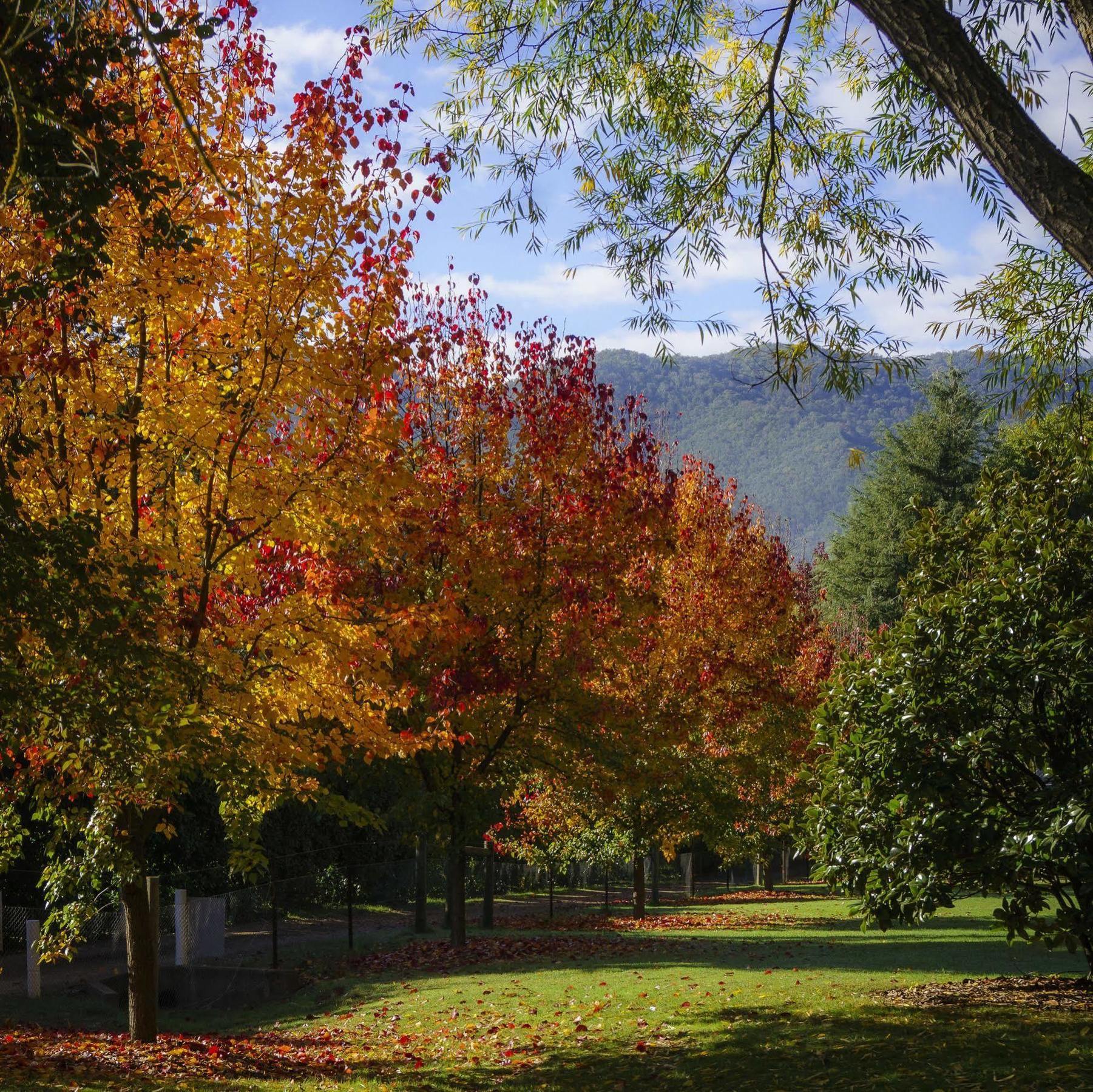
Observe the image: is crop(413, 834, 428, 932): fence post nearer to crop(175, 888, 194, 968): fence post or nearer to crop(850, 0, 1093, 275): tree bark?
crop(175, 888, 194, 968): fence post

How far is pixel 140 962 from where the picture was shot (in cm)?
935

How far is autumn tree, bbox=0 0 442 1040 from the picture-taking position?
7418 mm

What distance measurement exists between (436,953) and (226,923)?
7161 millimetres

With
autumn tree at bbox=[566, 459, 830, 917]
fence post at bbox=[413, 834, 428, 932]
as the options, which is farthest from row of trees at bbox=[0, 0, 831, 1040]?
fence post at bbox=[413, 834, 428, 932]

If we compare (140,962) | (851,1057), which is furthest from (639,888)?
(851,1057)

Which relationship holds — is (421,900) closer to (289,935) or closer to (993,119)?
(289,935)

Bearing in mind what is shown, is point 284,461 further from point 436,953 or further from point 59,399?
point 436,953

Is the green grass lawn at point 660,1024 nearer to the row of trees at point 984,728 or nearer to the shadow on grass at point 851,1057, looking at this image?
the shadow on grass at point 851,1057

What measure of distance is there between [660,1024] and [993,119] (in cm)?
721

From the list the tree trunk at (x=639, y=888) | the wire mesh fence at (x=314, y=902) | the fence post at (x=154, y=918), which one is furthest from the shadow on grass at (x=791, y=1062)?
the tree trunk at (x=639, y=888)

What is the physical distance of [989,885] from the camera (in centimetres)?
755

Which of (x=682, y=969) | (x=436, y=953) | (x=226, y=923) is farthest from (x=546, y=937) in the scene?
(x=226, y=923)

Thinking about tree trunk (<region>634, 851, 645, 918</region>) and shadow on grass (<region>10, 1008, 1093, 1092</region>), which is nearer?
shadow on grass (<region>10, 1008, 1093, 1092</region>)

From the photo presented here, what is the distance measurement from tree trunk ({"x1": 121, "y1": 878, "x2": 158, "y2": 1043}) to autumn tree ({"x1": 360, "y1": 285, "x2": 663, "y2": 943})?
4.46 m
